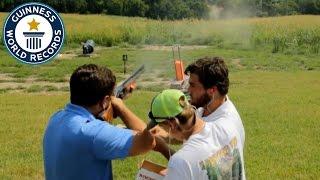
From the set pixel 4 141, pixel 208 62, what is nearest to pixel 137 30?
pixel 4 141

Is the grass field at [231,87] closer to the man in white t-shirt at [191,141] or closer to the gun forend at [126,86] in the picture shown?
the gun forend at [126,86]

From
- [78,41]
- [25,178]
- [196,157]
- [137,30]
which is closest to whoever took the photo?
[196,157]

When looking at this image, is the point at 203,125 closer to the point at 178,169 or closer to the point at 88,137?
the point at 178,169

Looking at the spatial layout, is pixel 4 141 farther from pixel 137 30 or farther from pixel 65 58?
pixel 137 30

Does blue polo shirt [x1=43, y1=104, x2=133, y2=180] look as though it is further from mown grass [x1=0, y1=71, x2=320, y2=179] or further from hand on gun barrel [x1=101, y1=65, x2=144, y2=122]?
mown grass [x1=0, y1=71, x2=320, y2=179]

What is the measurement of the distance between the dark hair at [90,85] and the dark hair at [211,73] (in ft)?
1.40

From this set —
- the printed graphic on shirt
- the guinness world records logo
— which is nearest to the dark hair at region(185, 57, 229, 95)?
the printed graphic on shirt

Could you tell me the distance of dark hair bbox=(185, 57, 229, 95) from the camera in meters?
2.75

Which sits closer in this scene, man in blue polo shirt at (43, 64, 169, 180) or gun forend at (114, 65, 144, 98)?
man in blue polo shirt at (43, 64, 169, 180)

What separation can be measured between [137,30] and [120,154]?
29276 mm

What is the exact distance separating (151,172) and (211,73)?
562 mm

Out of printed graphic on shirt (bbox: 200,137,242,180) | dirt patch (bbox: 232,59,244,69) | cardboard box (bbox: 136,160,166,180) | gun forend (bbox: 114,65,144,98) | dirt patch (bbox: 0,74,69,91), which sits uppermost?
gun forend (bbox: 114,65,144,98)

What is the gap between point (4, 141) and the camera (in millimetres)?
7906

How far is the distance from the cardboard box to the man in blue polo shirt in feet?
0.36
